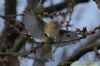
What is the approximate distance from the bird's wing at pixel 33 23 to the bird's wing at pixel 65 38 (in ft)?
0.45

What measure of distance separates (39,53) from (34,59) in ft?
0.31

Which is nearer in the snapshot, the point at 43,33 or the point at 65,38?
the point at 43,33

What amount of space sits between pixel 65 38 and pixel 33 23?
37 cm

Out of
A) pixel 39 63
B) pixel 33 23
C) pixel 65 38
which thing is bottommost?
pixel 39 63

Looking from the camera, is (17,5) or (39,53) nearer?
(39,53)

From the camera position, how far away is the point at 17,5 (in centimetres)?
599

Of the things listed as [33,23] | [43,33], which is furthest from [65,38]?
[33,23]

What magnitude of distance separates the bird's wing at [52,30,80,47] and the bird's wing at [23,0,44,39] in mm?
138

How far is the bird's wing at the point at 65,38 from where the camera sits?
3189mm

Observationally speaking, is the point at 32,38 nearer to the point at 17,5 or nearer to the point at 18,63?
the point at 18,63

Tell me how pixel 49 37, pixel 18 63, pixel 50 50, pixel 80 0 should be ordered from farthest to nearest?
pixel 80 0 < pixel 18 63 < pixel 50 50 < pixel 49 37

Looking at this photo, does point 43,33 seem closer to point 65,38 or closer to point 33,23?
point 33,23

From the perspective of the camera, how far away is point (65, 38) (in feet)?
11.0

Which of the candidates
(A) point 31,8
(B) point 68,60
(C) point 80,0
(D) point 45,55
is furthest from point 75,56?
(C) point 80,0
